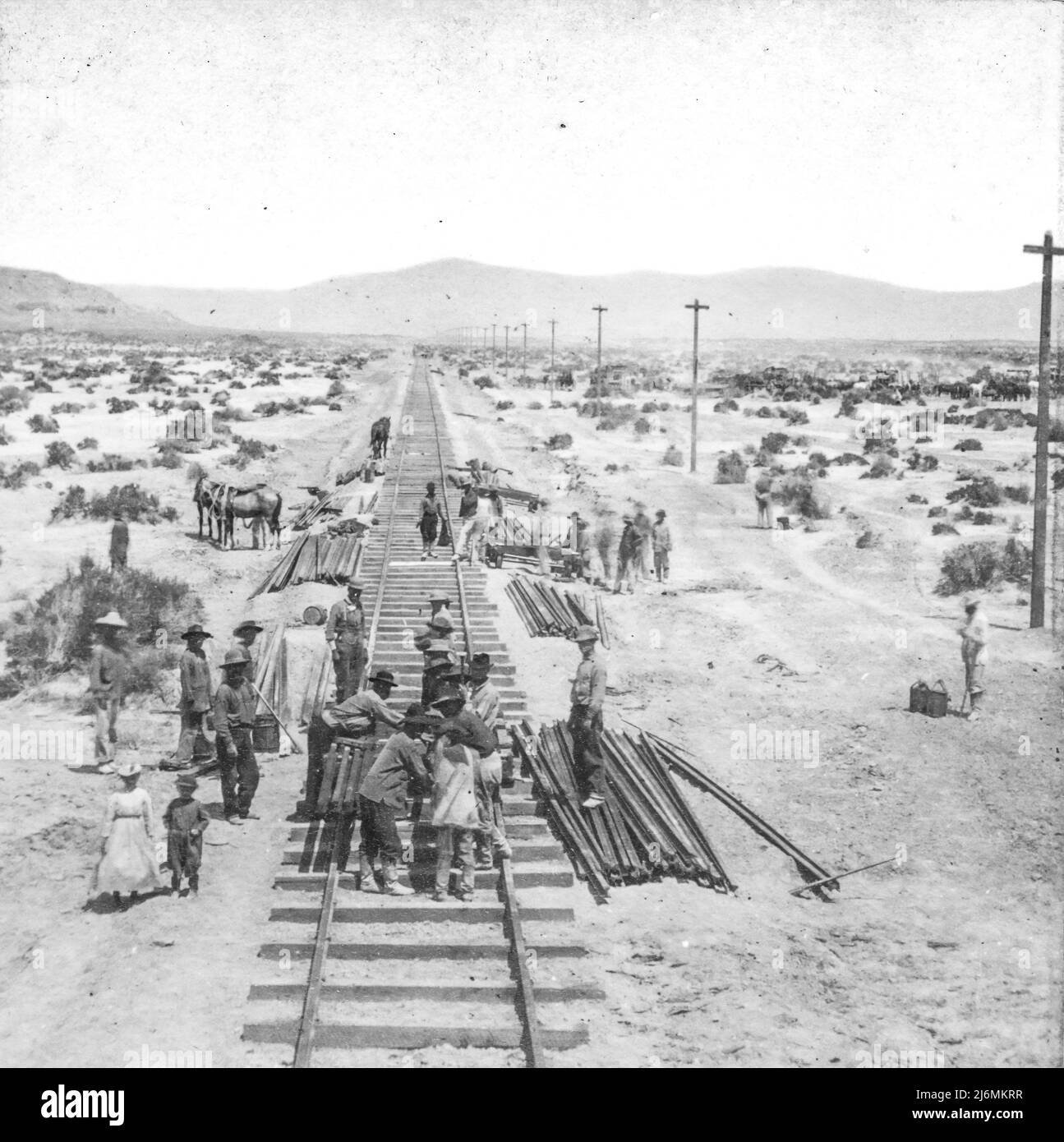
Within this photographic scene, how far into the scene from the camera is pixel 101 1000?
8.05 meters

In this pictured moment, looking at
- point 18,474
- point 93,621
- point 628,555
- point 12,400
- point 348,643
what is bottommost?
point 93,621

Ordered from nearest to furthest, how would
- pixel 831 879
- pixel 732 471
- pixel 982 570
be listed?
pixel 831 879, pixel 982 570, pixel 732 471

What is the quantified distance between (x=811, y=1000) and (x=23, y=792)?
25.8ft

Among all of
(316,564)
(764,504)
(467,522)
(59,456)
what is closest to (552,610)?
(467,522)

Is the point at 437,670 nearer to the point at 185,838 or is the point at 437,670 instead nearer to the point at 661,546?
the point at 185,838

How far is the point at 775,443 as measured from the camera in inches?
1588

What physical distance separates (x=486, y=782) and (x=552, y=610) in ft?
27.5

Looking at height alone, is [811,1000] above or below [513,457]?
below

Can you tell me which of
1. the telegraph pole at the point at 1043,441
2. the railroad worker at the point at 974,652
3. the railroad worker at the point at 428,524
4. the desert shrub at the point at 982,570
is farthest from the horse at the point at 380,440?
the railroad worker at the point at 974,652
